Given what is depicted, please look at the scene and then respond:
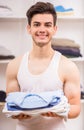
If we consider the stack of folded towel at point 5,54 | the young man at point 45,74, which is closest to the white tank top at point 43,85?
the young man at point 45,74

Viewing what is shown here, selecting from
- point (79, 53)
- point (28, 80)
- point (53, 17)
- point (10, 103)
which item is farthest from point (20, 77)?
point (79, 53)

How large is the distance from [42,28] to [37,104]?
0.33 metres

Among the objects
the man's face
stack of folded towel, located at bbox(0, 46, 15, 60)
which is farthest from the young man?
stack of folded towel, located at bbox(0, 46, 15, 60)

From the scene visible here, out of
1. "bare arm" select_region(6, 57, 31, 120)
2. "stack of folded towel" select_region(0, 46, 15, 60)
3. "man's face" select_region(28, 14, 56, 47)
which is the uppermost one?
"man's face" select_region(28, 14, 56, 47)

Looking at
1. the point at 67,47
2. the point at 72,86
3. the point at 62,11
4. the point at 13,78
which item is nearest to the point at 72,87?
the point at 72,86

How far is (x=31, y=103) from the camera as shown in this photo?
1.07 meters

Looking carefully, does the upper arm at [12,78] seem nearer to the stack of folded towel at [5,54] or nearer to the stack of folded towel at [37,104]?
the stack of folded towel at [37,104]

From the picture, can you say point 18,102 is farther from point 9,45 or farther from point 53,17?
point 9,45

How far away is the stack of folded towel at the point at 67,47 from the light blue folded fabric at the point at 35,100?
1.03m

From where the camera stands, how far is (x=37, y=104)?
1068 mm

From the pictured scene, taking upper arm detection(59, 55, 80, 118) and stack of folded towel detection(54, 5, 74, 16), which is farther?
stack of folded towel detection(54, 5, 74, 16)

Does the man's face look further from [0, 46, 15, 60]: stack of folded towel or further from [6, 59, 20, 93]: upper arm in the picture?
[0, 46, 15, 60]: stack of folded towel

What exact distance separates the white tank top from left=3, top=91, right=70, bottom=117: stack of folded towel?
0.25 feet

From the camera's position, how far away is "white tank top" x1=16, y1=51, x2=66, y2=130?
1.17 metres
